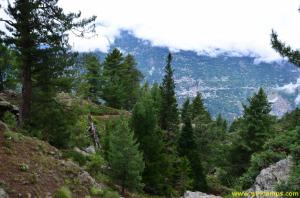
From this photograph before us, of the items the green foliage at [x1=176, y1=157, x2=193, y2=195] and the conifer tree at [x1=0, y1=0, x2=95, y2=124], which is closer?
the conifer tree at [x1=0, y1=0, x2=95, y2=124]

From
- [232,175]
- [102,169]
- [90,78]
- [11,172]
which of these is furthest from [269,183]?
[90,78]

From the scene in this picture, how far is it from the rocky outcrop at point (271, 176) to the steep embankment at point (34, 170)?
7.51 m

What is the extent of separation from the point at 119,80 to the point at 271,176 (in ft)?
203

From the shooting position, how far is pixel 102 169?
27906mm

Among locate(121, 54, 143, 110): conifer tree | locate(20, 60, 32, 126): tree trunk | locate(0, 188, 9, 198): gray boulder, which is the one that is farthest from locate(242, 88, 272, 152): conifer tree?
locate(121, 54, 143, 110): conifer tree

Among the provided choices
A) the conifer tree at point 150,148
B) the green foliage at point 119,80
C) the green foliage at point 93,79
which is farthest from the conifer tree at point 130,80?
the conifer tree at point 150,148

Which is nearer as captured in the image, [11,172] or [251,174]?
[11,172]

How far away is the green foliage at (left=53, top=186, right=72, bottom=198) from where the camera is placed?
656 inches

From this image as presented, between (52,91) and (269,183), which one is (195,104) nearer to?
(52,91)

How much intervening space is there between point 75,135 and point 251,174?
1610cm

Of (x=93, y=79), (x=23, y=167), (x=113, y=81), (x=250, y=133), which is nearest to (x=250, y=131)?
(x=250, y=133)

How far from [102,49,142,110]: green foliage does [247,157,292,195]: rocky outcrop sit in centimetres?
5479

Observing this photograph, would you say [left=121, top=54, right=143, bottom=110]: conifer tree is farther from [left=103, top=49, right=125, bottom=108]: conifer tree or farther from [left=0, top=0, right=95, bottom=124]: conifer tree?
[left=0, top=0, right=95, bottom=124]: conifer tree

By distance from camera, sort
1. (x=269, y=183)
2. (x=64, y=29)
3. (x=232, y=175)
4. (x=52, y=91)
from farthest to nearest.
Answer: (x=232, y=175), (x=52, y=91), (x=64, y=29), (x=269, y=183)
